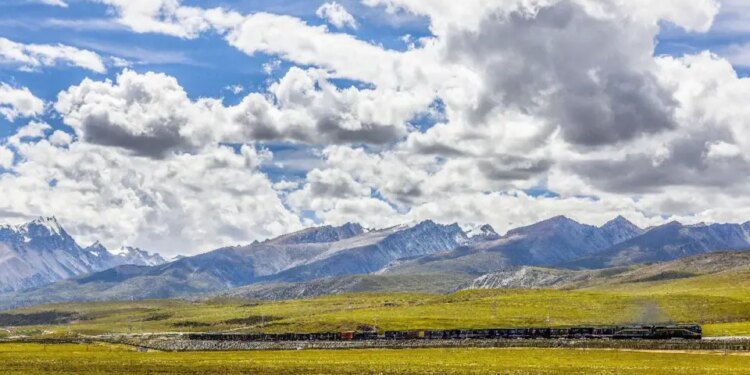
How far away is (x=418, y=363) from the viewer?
376 ft

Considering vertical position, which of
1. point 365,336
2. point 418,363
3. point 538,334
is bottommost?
point 418,363

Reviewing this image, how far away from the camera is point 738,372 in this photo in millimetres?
89625

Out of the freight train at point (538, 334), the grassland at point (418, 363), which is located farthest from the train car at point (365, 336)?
the grassland at point (418, 363)

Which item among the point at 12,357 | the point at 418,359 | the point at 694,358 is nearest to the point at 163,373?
the point at 418,359

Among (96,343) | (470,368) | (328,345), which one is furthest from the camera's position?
(96,343)

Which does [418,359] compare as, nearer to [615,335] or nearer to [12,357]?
[615,335]

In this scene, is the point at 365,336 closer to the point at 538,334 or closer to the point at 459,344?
the point at 459,344

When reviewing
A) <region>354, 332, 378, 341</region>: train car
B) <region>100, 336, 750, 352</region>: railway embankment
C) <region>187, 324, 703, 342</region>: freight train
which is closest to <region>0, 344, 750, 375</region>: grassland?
<region>100, 336, 750, 352</region>: railway embankment

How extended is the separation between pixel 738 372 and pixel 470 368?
33.2 m

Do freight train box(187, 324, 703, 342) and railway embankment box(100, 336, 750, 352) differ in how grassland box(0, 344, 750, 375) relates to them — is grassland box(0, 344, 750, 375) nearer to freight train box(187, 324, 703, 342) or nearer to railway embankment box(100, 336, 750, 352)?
railway embankment box(100, 336, 750, 352)

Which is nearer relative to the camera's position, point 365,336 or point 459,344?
point 459,344

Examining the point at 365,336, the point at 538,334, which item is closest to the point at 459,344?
the point at 538,334

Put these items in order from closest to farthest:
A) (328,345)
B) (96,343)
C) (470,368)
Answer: (470,368), (328,345), (96,343)

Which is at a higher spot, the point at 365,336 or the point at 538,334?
the point at 538,334
